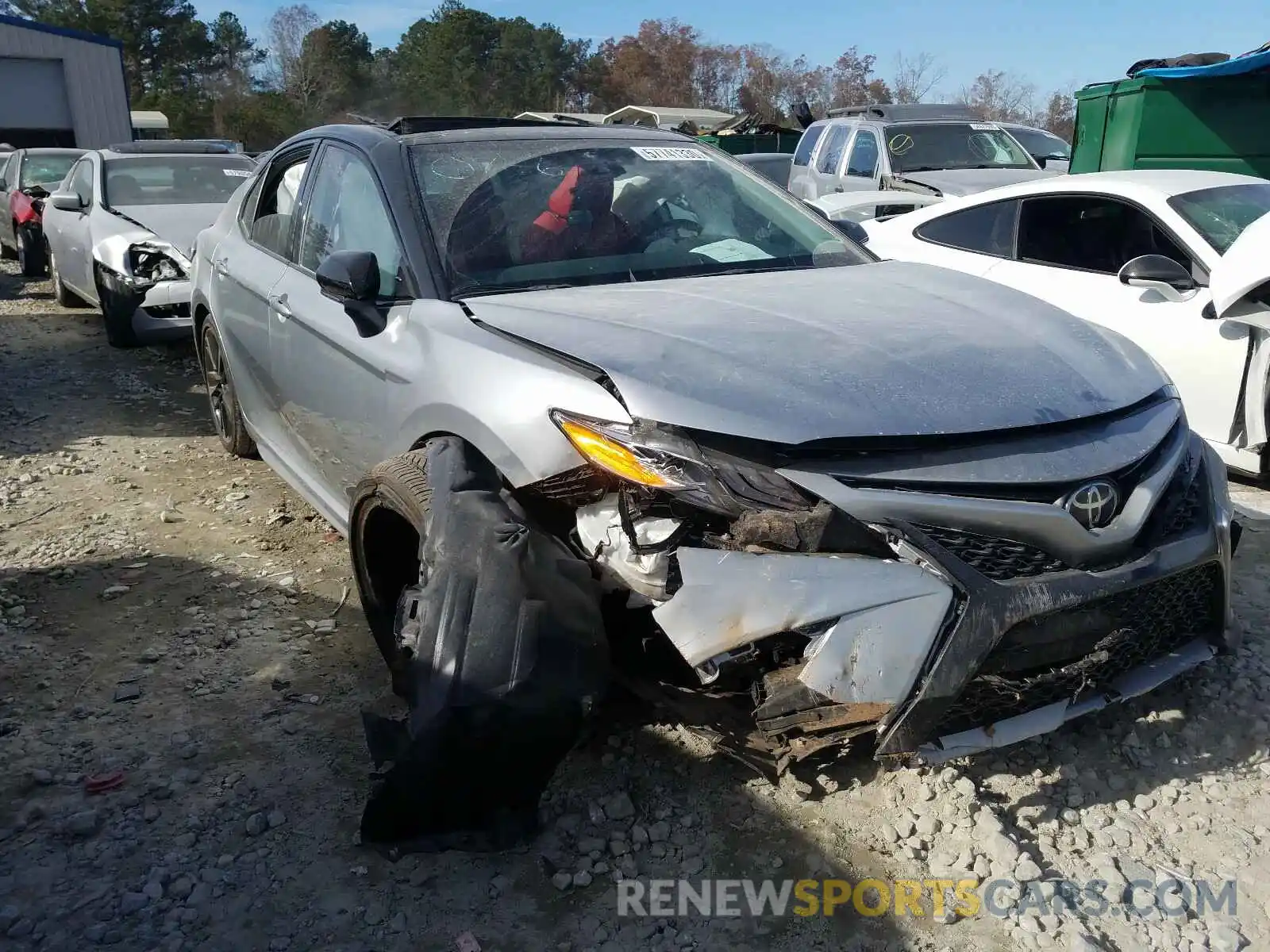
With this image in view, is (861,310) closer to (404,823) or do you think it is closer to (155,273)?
(404,823)

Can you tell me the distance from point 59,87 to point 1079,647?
33.8 meters

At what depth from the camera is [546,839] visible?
2561 millimetres

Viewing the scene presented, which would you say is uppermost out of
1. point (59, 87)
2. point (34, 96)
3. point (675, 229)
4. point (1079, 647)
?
point (59, 87)

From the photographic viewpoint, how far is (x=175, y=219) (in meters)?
8.46

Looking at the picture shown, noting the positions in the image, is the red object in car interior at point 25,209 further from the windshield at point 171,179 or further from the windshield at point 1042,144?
the windshield at point 1042,144

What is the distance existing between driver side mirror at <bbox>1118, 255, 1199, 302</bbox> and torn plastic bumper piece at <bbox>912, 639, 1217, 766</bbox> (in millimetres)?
2727

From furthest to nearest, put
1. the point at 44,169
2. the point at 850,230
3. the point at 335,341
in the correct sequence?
1. the point at 44,169
2. the point at 850,230
3. the point at 335,341

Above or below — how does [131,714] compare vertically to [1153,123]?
below

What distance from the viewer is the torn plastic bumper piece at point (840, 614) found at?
215 centimetres

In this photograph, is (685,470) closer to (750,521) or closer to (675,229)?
(750,521)

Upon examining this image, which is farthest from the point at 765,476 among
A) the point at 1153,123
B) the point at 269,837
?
the point at 1153,123

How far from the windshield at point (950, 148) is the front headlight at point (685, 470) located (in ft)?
33.0

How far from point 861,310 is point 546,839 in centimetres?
167

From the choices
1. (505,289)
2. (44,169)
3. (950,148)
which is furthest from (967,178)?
(44,169)
